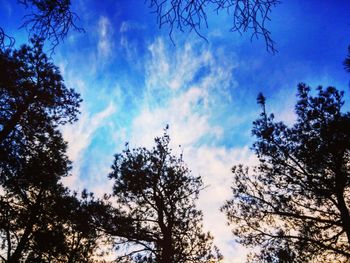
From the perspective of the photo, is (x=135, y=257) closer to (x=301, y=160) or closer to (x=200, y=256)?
(x=200, y=256)

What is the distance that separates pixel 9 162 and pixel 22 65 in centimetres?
370

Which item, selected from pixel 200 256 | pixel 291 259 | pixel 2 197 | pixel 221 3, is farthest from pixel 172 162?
pixel 221 3

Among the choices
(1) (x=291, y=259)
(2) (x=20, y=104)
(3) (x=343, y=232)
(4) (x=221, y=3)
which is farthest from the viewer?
(1) (x=291, y=259)

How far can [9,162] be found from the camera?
9.55 meters

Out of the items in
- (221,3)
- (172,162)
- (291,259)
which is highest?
(172,162)

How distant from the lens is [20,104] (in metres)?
9.91

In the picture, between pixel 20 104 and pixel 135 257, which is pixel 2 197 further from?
pixel 135 257

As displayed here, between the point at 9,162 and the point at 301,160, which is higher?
the point at 301,160

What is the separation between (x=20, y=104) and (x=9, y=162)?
7.00ft

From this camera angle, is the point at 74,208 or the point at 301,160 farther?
the point at 74,208

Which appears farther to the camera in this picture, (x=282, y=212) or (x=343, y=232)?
(x=282, y=212)

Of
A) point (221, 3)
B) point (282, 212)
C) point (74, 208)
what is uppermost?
point (74, 208)

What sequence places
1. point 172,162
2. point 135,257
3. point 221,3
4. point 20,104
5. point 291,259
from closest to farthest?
point 221,3 < point 20,104 < point 291,259 < point 135,257 < point 172,162

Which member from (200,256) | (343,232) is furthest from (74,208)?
(343,232)
